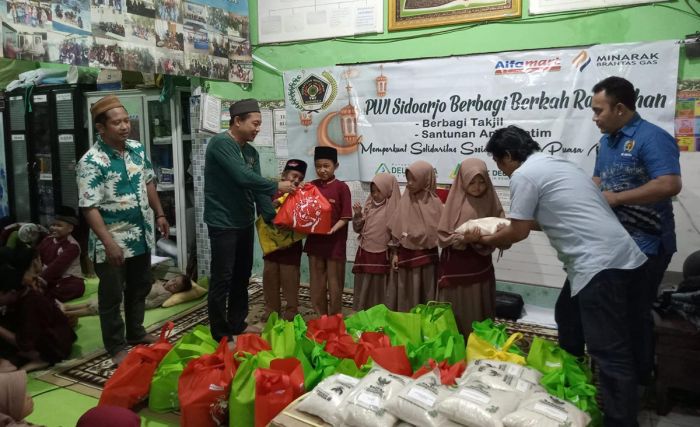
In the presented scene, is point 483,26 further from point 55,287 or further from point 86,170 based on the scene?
point 55,287

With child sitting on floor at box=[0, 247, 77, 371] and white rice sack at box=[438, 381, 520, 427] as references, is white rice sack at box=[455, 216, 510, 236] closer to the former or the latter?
white rice sack at box=[438, 381, 520, 427]

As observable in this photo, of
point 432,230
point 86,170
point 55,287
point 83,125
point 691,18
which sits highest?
point 691,18

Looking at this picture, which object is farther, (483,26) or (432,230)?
(483,26)

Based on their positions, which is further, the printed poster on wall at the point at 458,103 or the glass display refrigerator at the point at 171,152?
the glass display refrigerator at the point at 171,152

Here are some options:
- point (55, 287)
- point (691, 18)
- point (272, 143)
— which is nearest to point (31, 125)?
point (55, 287)

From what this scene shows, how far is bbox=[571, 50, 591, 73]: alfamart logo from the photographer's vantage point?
321 cm

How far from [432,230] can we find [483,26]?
151 cm

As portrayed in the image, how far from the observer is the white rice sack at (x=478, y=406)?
5.48 ft

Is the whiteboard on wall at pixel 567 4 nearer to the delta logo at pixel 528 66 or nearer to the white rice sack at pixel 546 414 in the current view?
the delta logo at pixel 528 66

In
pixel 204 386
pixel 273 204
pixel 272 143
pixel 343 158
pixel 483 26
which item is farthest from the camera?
pixel 272 143

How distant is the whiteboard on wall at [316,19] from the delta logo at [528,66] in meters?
0.92

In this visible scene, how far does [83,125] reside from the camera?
486cm

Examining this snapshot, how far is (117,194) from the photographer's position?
2.73 m

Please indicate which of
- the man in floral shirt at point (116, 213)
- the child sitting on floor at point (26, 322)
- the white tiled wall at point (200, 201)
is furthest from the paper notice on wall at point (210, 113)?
the child sitting on floor at point (26, 322)
